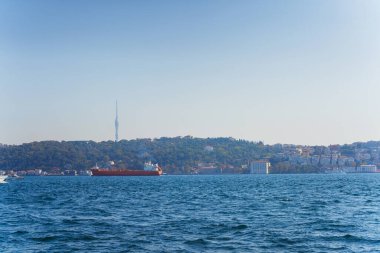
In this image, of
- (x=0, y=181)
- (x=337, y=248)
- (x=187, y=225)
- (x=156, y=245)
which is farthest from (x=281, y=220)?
(x=0, y=181)

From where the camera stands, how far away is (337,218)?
36.2 metres

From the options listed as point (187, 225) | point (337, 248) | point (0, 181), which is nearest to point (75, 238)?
point (187, 225)

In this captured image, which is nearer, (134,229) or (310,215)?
(134,229)

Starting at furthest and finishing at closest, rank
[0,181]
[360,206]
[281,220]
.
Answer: [0,181] < [360,206] < [281,220]

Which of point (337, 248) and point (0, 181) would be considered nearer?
point (337, 248)

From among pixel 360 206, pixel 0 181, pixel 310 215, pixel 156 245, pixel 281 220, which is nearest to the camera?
pixel 156 245

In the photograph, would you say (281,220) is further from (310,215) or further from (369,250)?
(369,250)

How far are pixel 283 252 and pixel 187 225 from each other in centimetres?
990

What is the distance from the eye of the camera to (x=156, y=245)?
84.9 feet

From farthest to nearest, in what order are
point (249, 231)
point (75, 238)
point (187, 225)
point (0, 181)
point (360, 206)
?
point (0, 181) < point (360, 206) < point (187, 225) < point (249, 231) < point (75, 238)

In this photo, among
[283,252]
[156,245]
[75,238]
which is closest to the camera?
[283,252]

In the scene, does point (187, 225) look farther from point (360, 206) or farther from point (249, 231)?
point (360, 206)

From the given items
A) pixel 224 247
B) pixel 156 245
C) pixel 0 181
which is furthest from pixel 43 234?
pixel 0 181

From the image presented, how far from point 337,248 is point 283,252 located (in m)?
3.12
